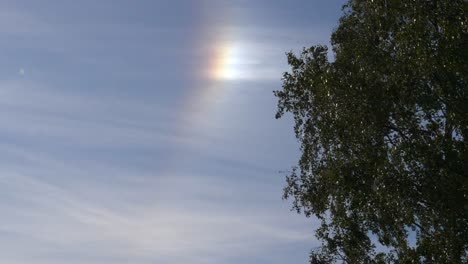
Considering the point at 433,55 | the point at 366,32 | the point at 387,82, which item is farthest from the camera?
the point at 366,32

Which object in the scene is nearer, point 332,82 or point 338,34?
point 332,82

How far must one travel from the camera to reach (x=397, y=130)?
34750 millimetres

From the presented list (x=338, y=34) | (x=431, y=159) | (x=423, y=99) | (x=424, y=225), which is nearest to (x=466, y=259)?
(x=424, y=225)

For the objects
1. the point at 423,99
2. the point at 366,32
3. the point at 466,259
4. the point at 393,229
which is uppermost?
the point at 366,32

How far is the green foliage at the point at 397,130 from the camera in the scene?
32.0 m

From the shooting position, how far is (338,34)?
1693 inches

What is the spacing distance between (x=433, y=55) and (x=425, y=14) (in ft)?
8.58

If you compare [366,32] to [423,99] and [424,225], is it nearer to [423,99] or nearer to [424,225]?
[423,99]

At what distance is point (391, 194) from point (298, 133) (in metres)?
10.3

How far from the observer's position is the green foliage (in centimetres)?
3203

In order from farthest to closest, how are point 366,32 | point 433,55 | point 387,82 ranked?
point 366,32 → point 387,82 → point 433,55

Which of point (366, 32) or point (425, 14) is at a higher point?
point (366, 32)

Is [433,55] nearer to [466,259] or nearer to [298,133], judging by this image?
[466,259]

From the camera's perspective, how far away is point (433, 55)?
105 feet
